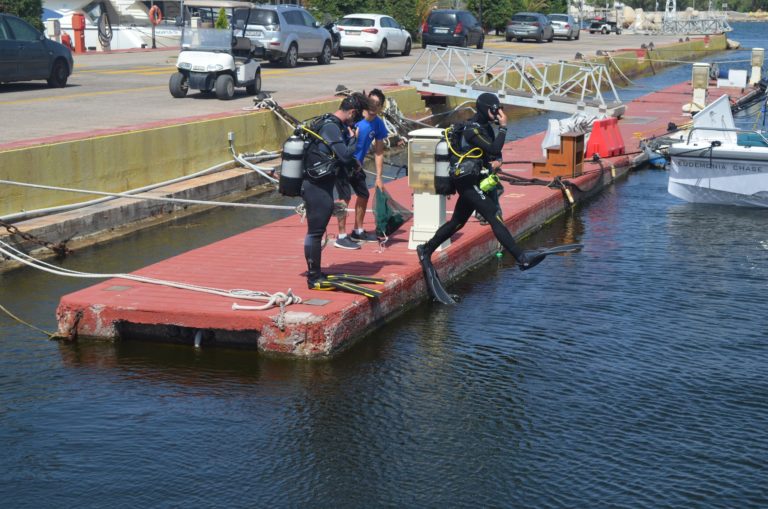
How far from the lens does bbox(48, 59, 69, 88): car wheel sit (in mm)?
25359

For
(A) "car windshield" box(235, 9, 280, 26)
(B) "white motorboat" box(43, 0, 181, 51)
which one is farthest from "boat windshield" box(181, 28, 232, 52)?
(B) "white motorboat" box(43, 0, 181, 51)

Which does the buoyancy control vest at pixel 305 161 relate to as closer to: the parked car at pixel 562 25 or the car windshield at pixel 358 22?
the car windshield at pixel 358 22

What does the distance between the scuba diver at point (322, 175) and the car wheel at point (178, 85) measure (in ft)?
48.5

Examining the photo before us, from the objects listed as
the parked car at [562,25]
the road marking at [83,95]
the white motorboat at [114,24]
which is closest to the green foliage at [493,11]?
the parked car at [562,25]

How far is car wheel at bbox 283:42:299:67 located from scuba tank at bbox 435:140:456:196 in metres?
23.0

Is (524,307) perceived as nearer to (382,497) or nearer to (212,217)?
(382,497)

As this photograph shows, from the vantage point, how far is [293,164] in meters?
9.44

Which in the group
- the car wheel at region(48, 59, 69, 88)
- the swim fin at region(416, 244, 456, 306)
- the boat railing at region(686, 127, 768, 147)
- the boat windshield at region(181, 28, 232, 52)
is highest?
the boat windshield at region(181, 28, 232, 52)

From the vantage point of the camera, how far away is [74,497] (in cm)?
668

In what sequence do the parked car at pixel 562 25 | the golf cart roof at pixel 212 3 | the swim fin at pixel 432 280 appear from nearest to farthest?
the swim fin at pixel 432 280, the golf cart roof at pixel 212 3, the parked car at pixel 562 25

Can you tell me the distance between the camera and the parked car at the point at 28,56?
23797 mm

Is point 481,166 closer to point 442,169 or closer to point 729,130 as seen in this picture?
point 442,169

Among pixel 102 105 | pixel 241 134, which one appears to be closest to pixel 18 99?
pixel 102 105

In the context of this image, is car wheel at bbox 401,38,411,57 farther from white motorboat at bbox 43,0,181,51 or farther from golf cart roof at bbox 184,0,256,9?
golf cart roof at bbox 184,0,256,9
